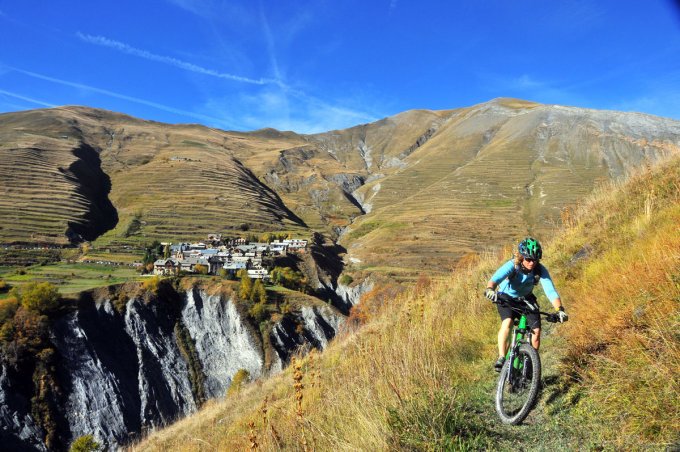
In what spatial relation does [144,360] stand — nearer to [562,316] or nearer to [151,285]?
[151,285]

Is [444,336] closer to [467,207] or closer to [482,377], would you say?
[482,377]

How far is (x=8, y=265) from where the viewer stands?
74812mm

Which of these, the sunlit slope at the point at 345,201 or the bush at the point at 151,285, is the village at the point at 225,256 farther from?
the sunlit slope at the point at 345,201

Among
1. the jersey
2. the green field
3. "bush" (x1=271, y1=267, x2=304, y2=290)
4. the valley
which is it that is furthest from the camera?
"bush" (x1=271, y1=267, x2=304, y2=290)

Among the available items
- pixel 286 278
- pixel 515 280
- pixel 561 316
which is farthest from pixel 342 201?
pixel 561 316

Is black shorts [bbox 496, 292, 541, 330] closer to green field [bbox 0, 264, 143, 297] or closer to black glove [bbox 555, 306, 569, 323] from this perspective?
black glove [bbox 555, 306, 569, 323]

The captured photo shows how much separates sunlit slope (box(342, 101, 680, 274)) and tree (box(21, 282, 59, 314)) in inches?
2546

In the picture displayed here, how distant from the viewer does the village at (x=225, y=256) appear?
264 ft

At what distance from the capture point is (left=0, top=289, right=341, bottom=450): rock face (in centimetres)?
4728

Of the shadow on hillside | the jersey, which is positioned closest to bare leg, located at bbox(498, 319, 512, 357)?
the jersey

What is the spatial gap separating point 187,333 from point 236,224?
69139 millimetres

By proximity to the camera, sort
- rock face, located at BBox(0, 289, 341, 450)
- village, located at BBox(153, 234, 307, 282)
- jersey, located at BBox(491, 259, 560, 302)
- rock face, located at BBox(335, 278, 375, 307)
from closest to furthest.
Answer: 1. jersey, located at BBox(491, 259, 560, 302)
2. rock face, located at BBox(0, 289, 341, 450)
3. village, located at BBox(153, 234, 307, 282)
4. rock face, located at BBox(335, 278, 375, 307)

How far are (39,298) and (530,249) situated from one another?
63179 millimetres

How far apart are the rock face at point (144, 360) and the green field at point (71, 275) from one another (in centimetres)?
749
